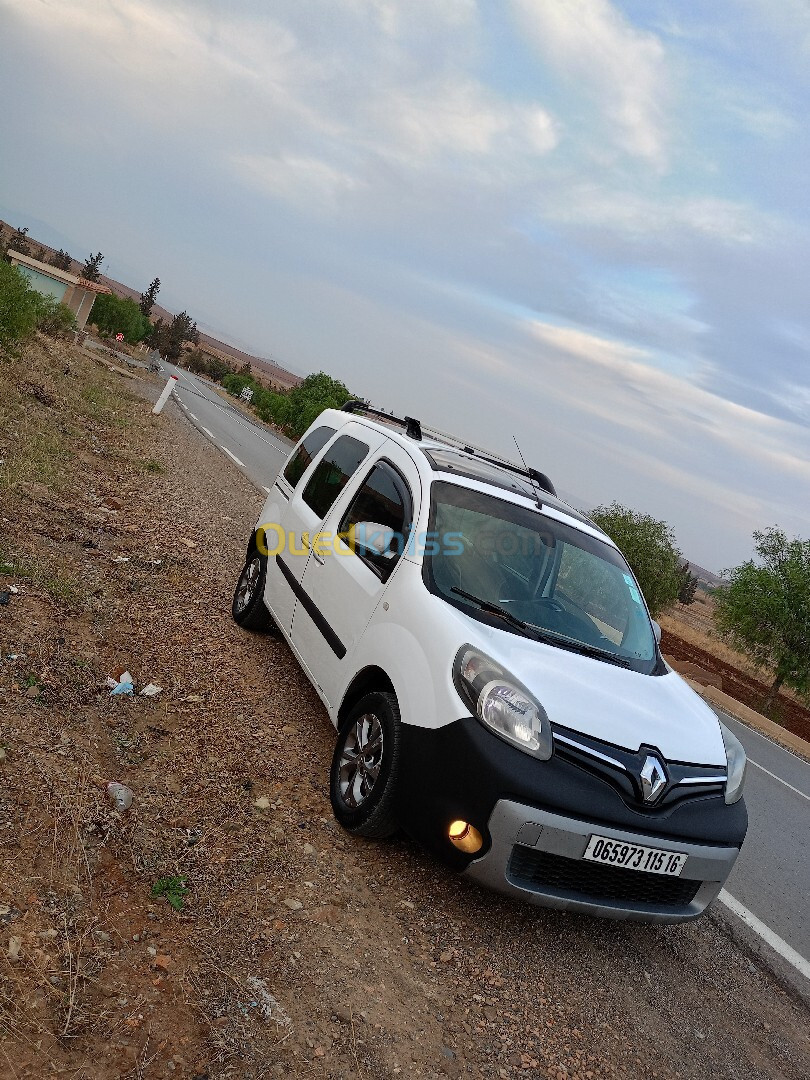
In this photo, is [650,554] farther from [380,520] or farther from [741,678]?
[380,520]

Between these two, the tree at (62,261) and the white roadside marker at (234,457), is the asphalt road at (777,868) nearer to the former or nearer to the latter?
the white roadside marker at (234,457)

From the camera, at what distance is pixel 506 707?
345 centimetres

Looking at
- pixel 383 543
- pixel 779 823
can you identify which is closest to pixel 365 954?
pixel 383 543

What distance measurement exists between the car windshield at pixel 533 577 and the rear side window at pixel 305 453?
199 centimetres

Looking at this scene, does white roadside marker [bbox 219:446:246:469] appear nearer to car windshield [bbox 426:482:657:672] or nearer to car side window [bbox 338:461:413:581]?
car side window [bbox 338:461:413:581]

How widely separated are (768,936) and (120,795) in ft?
12.9

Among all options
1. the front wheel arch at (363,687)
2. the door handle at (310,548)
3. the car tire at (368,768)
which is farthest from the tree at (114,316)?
the car tire at (368,768)

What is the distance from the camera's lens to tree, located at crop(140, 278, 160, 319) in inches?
4663

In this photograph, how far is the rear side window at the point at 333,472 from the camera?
18.4ft

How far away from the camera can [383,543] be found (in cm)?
459

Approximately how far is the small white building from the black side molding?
190ft

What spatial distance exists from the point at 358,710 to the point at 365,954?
1233 mm

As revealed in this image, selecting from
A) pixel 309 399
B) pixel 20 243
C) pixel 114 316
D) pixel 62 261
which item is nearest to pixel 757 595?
pixel 309 399

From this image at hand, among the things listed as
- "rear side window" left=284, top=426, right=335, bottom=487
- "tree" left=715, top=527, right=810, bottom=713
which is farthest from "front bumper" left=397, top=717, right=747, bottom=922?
"tree" left=715, top=527, right=810, bottom=713
